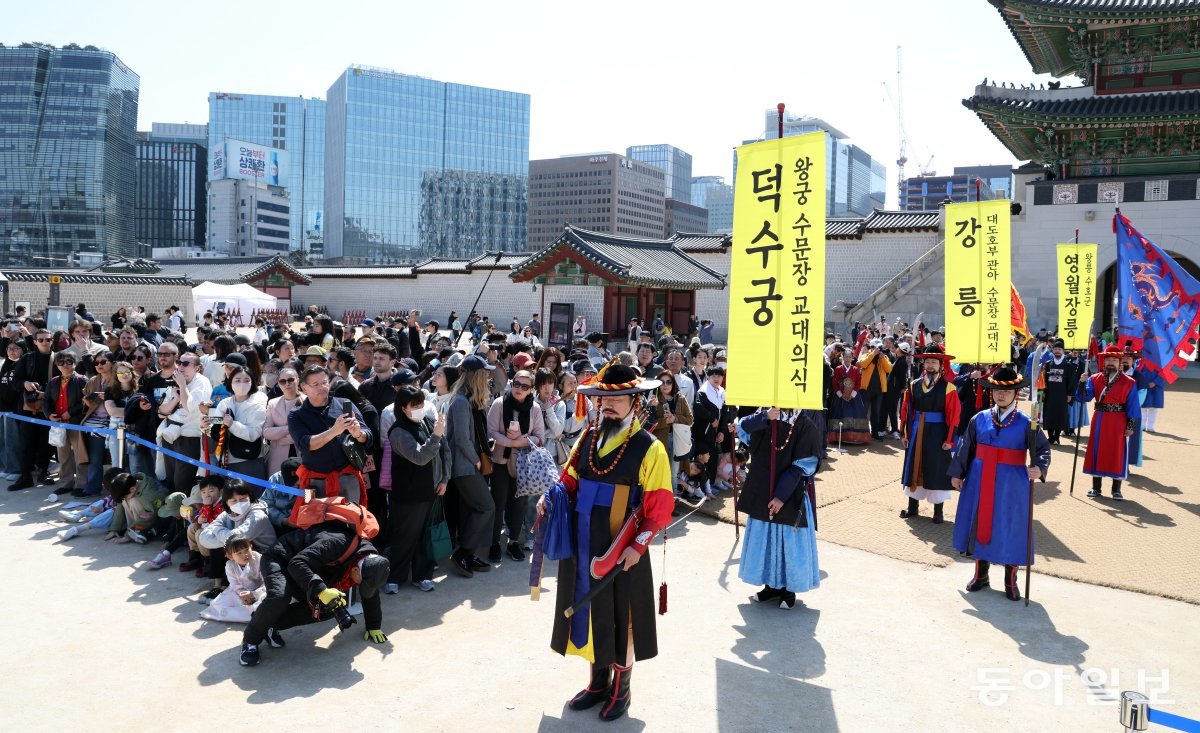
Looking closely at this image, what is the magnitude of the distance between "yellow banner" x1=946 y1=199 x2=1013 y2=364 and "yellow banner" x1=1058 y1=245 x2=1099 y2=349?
12.3 ft

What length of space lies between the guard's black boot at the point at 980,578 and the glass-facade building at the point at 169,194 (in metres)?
132

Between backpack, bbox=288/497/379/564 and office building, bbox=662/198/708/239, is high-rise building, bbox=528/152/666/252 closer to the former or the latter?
office building, bbox=662/198/708/239

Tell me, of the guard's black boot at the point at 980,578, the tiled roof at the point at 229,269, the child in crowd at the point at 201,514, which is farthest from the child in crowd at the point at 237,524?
the tiled roof at the point at 229,269

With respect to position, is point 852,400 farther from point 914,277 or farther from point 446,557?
point 914,277


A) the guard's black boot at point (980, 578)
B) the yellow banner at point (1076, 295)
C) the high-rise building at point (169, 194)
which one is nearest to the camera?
the guard's black boot at point (980, 578)

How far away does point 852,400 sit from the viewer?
12375 mm

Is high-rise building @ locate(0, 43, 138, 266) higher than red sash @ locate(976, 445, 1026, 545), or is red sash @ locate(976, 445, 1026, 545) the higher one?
high-rise building @ locate(0, 43, 138, 266)

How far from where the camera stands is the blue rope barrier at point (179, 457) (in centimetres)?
515

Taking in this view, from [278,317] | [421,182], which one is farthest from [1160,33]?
[421,182]

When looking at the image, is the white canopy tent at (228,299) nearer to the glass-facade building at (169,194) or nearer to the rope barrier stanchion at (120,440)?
the rope barrier stanchion at (120,440)

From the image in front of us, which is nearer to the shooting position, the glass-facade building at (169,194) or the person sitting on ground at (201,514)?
the person sitting on ground at (201,514)

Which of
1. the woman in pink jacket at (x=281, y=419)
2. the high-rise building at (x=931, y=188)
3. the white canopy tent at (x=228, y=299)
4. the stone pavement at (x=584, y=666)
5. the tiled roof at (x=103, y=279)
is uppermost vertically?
the high-rise building at (x=931, y=188)

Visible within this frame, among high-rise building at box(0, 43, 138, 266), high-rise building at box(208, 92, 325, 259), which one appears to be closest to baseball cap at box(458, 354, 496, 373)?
high-rise building at box(0, 43, 138, 266)

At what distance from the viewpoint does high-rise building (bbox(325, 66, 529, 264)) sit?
3986 inches
